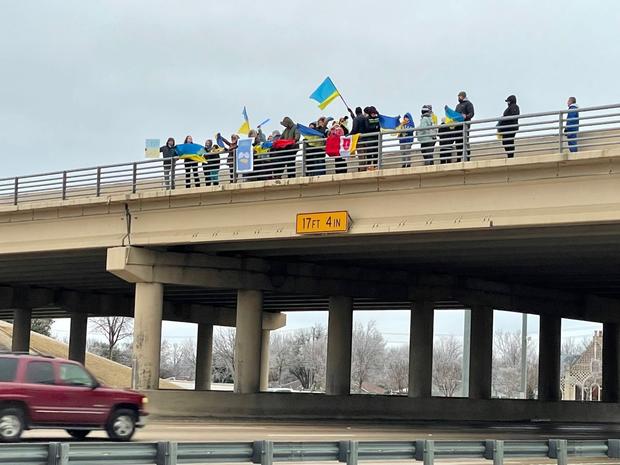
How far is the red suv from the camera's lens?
2006 cm

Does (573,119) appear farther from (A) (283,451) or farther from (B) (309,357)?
(B) (309,357)

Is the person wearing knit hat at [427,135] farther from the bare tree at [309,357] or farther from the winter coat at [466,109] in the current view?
the bare tree at [309,357]

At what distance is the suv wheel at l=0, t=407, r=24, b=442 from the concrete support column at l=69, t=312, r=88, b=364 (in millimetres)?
46130

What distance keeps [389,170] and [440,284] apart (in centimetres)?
1703

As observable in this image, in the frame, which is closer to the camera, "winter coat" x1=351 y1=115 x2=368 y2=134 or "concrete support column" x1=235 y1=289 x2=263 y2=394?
"winter coat" x1=351 y1=115 x2=368 y2=134

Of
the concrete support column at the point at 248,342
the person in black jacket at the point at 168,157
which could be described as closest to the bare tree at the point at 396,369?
the concrete support column at the point at 248,342

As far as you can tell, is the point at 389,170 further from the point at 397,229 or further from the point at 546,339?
the point at 546,339

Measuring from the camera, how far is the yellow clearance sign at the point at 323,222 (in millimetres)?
31891

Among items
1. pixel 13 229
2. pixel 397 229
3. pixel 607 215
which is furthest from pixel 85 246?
pixel 607 215

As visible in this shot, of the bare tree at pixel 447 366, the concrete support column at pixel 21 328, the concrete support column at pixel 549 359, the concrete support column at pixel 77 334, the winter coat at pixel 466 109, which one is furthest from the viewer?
the bare tree at pixel 447 366

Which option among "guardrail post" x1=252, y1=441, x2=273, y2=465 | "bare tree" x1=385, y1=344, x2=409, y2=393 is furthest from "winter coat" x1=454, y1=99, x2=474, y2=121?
"bare tree" x1=385, y1=344, x2=409, y2=393

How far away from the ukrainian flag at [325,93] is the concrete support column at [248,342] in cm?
999

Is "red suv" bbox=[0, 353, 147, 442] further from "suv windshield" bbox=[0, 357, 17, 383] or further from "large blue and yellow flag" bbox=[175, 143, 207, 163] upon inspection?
"large blue and yellow flag" bbox=[175, 143, 207, 163]

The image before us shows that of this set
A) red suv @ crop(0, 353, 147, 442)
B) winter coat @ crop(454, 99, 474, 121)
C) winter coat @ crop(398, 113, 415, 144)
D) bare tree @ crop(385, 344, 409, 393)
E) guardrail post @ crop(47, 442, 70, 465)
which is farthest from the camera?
bare tree @ crop(385, 344, 409, 393)
